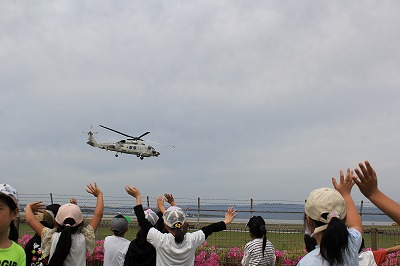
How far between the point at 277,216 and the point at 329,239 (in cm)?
1247

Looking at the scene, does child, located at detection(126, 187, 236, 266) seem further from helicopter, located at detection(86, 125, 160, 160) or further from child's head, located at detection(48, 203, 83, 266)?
helicopter, located at detection(86, 125, 160, 160)

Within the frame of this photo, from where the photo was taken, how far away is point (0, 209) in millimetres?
2822

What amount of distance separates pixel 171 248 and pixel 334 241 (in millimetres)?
2028

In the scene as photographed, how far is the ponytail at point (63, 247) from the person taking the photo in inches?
145

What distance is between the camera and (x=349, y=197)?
122 inches

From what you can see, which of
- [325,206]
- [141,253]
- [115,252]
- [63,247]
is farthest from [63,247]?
[325,206]

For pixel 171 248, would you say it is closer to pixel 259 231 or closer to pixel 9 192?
pixel 259 231

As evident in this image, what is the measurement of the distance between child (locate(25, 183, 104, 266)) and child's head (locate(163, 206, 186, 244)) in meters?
0.73

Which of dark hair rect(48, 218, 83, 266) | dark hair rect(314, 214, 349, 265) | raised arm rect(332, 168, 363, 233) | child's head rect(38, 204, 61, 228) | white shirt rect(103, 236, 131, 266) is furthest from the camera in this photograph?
white shirt rect(103, 236, 131, 266)

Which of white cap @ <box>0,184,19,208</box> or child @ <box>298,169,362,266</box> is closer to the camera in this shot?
child @ <box>298,169,362,266</box>

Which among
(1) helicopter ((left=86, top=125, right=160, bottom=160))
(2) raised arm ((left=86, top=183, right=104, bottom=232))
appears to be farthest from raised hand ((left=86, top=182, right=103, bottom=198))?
(1) helicopter ((left=86, top=125, right=160, bottom=160))

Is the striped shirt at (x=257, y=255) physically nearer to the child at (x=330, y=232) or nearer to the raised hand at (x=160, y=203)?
the raised hand at (x=160, y=203)

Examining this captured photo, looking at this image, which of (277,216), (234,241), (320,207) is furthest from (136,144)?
(320,207)

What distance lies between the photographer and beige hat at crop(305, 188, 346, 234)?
2762 millimetres
